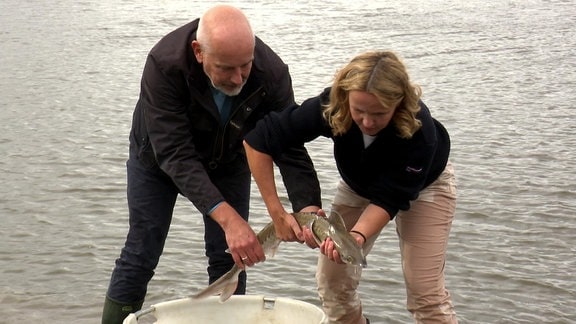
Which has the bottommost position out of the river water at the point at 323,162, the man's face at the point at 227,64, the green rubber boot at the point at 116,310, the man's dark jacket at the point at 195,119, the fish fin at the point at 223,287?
the river water at the point at 323,162

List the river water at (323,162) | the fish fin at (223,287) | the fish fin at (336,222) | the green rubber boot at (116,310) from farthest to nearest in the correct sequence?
the river water at (323,162) < the green rubber boot at (116,310) < the fish fin at (223,287) < the fish fin at (336,222)

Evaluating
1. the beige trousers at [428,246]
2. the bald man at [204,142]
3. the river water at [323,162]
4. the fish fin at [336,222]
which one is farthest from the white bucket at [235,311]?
the river water at [323,162]

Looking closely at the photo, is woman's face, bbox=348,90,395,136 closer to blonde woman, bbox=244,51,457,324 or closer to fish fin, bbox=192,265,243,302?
blonde woman, bbox=244,51,457,324

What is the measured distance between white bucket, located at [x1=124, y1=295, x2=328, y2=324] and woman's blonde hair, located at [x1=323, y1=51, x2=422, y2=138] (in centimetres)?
106

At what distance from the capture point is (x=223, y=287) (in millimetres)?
5332

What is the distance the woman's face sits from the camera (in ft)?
15.4

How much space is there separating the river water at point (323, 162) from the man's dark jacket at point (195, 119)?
2162mm

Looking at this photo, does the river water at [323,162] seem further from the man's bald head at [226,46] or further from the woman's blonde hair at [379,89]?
the man's bald head at [226,46]

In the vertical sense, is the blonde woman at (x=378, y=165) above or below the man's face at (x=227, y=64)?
below

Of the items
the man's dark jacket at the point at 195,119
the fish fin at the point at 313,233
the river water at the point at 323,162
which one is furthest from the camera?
the river water at the point at 323,162

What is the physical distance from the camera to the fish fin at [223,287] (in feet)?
17.4

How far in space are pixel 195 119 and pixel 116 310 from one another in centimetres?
121

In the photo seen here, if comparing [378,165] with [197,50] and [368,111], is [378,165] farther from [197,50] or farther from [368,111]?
[197,50]

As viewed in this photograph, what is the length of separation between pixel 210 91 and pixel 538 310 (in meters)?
3.37
